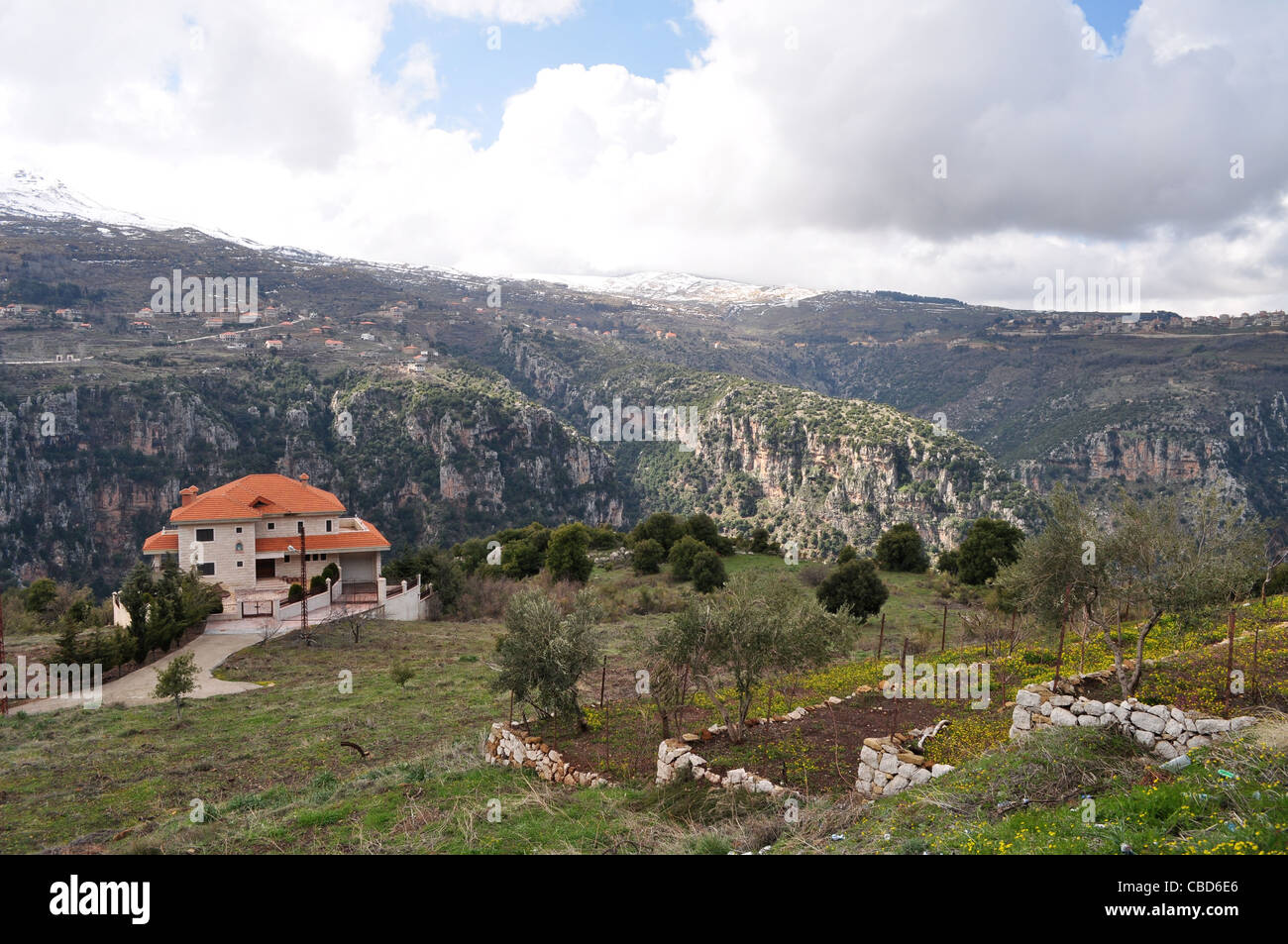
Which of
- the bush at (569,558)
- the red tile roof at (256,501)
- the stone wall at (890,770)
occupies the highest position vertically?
the red tile roof at (256,501)

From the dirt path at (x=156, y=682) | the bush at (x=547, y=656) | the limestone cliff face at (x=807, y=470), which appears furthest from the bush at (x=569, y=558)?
the limestone cliff face at (x=807, y=470)

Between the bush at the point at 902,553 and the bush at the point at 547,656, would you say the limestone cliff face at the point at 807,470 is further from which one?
the bush at the point at 547,656

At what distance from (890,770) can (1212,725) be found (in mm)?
3817

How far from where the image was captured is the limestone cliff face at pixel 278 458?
7469 cm

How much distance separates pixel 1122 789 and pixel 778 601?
5.54 metres

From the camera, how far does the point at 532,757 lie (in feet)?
37.8

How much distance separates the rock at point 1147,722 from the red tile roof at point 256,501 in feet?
116

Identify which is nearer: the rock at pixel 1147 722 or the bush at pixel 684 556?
the rock at pixel 1147 722

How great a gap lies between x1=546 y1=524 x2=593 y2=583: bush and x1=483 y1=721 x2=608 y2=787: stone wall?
26.3 meters

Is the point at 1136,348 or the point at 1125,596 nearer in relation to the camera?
the point at 1125,596

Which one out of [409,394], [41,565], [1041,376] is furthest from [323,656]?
[1041,376]

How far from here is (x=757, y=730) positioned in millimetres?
11914

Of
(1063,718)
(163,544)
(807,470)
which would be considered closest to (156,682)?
(163,544)

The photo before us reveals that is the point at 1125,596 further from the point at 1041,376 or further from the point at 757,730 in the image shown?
the point at 1041,376
